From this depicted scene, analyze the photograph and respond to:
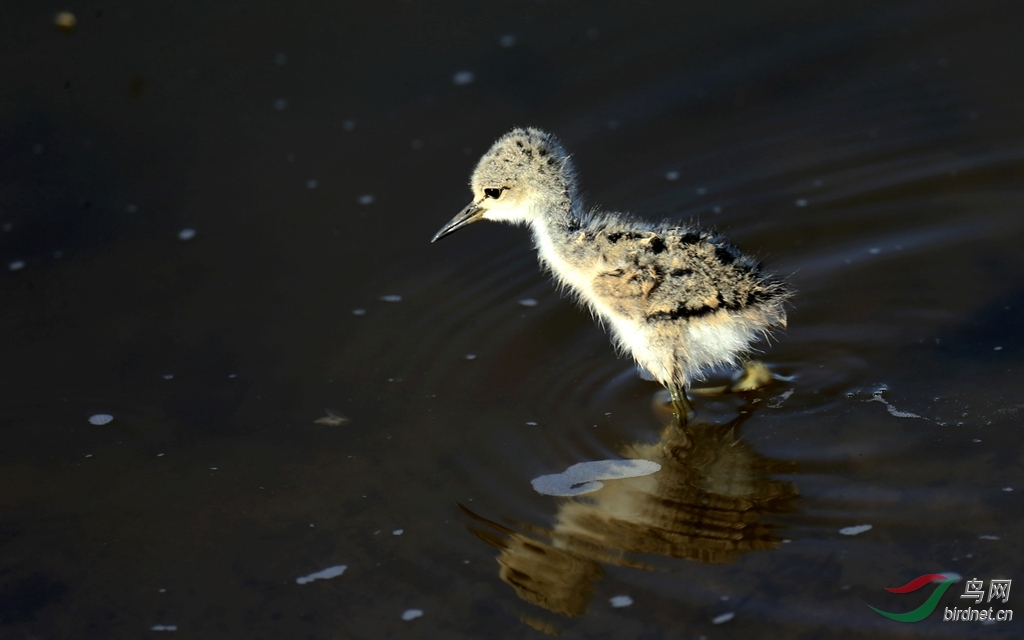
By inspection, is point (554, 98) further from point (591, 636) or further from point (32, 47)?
point (591, 636)

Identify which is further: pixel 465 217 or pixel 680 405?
pixel 465 217

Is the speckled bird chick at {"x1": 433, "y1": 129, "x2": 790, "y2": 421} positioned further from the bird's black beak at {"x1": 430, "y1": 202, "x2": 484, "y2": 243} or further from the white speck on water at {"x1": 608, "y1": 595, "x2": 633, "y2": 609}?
the white speck on water at {"x1": 608, "y1": 595, "x2": 633, "y2": 609}

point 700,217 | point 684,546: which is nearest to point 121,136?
point 700,217

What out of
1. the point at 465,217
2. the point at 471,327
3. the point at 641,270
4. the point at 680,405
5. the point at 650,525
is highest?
the point at 465,217

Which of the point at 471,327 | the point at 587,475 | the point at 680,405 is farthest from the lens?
the point at 471,327

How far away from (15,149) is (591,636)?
432cm

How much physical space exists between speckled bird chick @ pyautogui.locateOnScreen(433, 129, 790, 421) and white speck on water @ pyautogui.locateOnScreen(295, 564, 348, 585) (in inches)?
56.1

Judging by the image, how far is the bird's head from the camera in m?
4.95

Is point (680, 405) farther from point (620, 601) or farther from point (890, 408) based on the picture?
point (620, 601)

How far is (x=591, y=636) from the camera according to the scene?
3857 millimetres

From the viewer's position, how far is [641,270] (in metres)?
4.57

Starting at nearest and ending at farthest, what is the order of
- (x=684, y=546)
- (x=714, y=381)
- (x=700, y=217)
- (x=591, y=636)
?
(x=591, y=636) → (x=684, y=546) → (x=714, y=381) → (x=700, y=217)

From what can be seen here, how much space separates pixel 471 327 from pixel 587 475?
1.11m

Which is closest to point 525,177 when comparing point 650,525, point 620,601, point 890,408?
point 650,525
